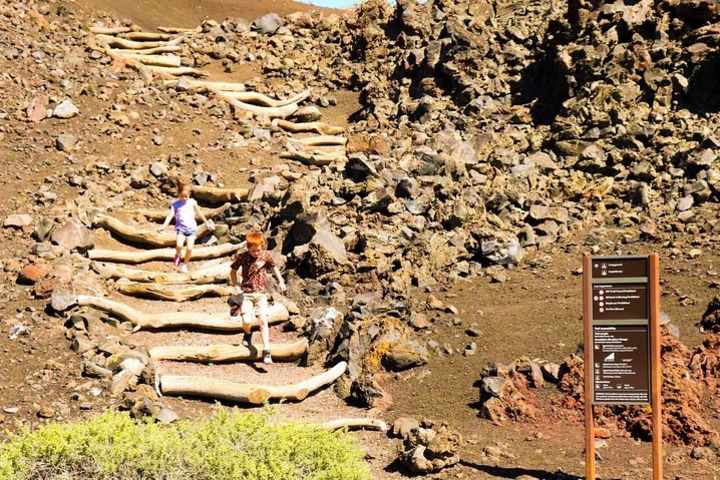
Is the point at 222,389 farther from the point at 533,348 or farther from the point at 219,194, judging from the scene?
the point at 219,194

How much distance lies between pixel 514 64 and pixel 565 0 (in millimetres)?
2947

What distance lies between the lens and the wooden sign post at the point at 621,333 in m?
8.00

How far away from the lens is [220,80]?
23.0m

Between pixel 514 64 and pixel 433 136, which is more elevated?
pixel 514 64

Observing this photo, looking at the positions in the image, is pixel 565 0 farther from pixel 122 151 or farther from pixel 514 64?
pixel 122 151

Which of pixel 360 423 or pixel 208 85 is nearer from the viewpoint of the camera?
pixel 360 423

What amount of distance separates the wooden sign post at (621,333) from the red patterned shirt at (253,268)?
14.7 ft

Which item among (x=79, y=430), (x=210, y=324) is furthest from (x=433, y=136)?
(x=79, y=430)

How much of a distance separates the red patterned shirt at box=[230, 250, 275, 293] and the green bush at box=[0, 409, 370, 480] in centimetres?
419

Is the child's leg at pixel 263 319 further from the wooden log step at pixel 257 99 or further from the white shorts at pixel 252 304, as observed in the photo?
the wooden log step at pixel 257 99

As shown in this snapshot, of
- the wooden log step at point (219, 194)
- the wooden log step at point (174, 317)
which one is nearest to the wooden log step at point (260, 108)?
the wooden log step at point (219, 194)

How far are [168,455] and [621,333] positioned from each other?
4.25 metres

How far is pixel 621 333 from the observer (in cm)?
811

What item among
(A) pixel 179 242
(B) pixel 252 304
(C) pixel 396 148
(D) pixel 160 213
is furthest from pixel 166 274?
(C) pixel 396 148
